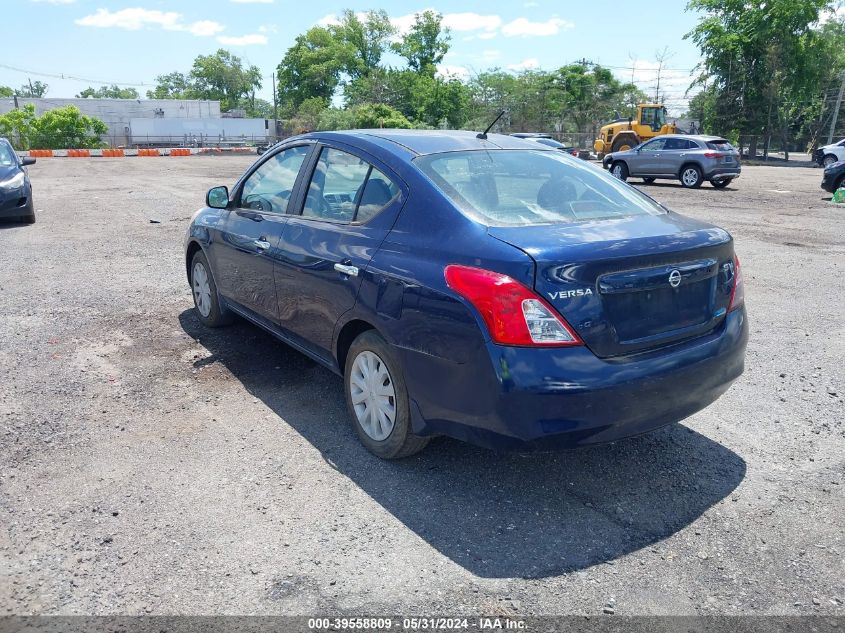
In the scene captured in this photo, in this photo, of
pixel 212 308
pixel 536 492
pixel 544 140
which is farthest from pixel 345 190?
pixel 544 140

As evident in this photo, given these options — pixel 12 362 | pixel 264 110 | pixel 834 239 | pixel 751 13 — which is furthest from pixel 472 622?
pixel 264 110

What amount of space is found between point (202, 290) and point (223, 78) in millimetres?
134469

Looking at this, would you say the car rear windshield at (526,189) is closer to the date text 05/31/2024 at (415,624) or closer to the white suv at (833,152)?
the date text 05/31/2024 at (415,624)

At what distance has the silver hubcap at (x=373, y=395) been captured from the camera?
363 cm

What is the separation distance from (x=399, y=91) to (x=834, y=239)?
62.1 meters

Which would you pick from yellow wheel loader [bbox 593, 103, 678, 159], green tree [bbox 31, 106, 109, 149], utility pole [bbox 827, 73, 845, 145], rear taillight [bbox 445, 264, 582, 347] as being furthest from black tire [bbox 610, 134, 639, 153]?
green tree [bbox 31, 106, 109, 149]

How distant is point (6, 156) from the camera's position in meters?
13.0

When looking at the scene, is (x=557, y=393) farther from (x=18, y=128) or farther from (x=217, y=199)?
(x=18, y=128)

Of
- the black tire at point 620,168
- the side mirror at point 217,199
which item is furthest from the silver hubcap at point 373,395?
the black tire at point 620,168

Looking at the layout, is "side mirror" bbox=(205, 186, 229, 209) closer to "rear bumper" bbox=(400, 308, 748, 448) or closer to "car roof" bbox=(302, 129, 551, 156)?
"car roof" bbox=(302, 129, 551, 156)

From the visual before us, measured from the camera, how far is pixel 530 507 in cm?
334

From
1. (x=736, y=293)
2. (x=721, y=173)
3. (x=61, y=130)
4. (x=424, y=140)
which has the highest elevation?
(x=61, y=130)

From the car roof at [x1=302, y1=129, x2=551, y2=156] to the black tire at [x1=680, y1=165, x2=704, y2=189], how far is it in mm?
18811

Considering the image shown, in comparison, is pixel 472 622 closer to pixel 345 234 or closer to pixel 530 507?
pixel 530 507
